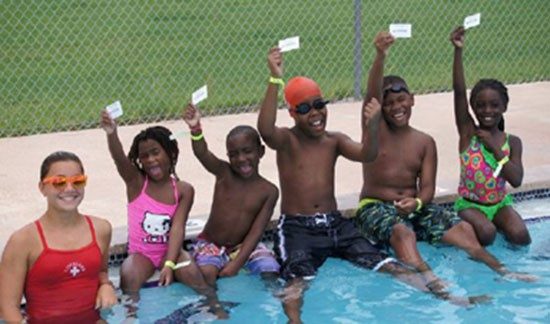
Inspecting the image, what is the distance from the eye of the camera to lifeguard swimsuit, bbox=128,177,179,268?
5.96 meters

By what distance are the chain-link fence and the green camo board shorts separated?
355 centimetres

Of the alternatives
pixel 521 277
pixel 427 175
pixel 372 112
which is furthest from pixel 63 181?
pixel 521 277

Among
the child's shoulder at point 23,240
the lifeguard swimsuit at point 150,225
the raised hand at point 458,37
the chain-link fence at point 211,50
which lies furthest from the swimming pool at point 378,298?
the chain-link fence at point 211,50

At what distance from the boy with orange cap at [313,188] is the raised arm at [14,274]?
162cm

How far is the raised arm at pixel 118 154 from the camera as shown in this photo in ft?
18.9

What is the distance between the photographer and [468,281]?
20.3 ft

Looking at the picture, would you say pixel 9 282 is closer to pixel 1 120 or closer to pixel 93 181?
pixel 93 181

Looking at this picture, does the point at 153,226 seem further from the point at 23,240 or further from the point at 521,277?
the point at 521,277

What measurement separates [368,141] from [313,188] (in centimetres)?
46

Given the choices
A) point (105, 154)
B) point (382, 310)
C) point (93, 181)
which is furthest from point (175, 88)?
point (382, 310)

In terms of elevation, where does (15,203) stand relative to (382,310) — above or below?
above

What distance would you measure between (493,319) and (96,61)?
761cm

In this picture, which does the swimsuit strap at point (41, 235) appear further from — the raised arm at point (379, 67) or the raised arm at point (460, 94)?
the raised arm at point (460, 94)

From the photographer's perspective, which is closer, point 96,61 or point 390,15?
point 96,61
